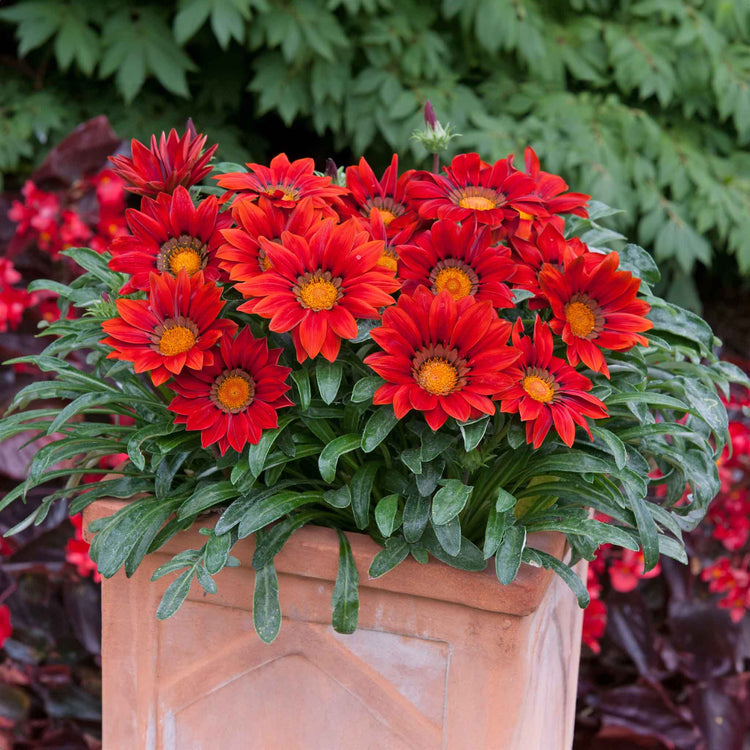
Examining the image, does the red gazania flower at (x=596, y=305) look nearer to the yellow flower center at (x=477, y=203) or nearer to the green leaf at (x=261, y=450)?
the yellow flower center at (x=477, y=203)

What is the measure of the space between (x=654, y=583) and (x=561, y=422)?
3.24 feet

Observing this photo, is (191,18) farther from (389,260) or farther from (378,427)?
(378,427)

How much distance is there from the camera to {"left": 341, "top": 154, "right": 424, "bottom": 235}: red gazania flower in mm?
1006

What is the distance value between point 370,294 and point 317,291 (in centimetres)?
5

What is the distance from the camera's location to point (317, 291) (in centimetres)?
82

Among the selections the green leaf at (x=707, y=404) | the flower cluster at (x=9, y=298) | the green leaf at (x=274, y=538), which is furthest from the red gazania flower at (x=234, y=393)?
the flower cluster at (x=9, y=298)

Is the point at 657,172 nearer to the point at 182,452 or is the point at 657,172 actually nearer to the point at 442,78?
the point at 442,78

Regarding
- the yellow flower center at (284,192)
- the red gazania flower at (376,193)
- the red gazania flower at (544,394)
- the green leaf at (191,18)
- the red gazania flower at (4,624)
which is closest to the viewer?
the red gazania flower at (544,394)

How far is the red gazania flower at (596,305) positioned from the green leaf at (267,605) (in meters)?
0.36

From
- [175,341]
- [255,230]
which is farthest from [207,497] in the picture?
[255,230]

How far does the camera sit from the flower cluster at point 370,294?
810 mm

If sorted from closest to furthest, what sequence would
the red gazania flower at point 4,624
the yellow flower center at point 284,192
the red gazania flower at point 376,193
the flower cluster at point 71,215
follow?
the yellow flower center at point 284,192 < the red gazania flower at point 376,193 < the red gazania flower at point 4,624 < the flower cluster at point 71,215

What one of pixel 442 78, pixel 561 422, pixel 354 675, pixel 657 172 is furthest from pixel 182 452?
pixel 657 172

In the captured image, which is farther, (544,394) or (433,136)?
(433,136)
